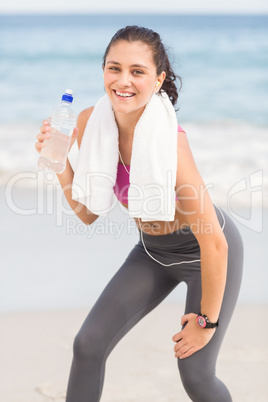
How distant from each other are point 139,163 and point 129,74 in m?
0.33

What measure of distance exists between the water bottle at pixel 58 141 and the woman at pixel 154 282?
6 centimetres

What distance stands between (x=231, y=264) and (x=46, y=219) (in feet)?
11.1

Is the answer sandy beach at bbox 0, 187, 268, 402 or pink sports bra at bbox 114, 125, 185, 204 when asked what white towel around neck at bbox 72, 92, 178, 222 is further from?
sandy beach at bbox 0, 187, 268, 402

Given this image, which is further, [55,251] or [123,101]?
[55,251]

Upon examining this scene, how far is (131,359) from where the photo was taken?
11.6 feet

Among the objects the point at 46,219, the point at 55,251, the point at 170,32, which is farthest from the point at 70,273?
the point at 170,32

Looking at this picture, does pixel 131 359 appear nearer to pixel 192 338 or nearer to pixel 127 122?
pixel 192 338

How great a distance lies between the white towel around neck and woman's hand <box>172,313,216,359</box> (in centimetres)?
41

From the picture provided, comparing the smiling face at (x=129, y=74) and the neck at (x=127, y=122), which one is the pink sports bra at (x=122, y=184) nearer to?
the neck at (x=127, y=122)

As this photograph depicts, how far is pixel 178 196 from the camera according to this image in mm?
2230

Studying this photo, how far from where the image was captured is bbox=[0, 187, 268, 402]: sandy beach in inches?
128

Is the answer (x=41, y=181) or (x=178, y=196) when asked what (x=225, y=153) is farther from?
(x=178, y=196)

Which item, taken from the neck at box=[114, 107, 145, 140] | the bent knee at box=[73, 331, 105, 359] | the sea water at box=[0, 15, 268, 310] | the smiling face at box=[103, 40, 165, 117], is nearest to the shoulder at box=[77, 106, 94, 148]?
the neck at box=[114, 107, 145, 140]

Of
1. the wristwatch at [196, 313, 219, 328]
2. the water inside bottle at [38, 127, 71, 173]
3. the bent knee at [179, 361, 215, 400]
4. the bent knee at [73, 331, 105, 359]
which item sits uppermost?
the water inside bottle at [38, 127, 71, 173]
